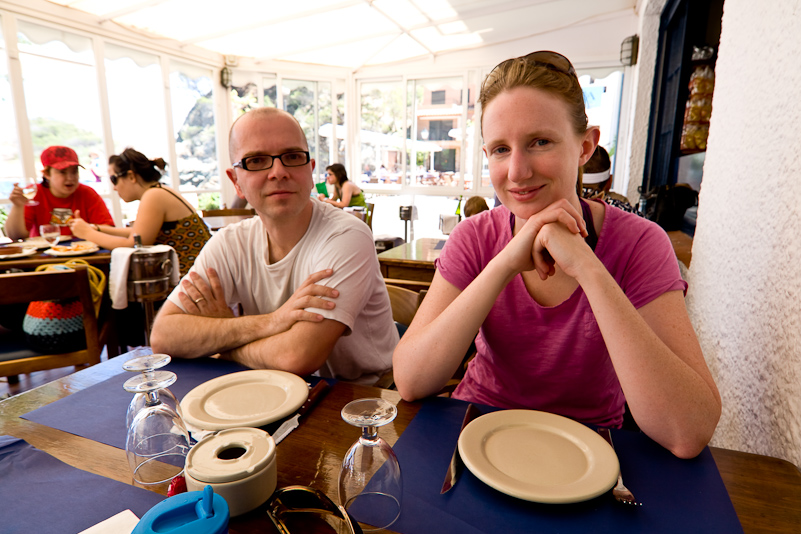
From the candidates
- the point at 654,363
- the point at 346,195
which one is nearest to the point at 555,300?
the point at 654,363

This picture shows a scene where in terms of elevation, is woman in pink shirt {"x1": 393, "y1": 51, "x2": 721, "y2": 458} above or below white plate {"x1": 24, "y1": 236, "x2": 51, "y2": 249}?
above

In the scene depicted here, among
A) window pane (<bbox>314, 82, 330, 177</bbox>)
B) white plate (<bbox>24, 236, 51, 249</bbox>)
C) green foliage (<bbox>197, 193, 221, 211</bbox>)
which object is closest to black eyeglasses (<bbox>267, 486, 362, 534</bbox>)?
white plate (<bbox>24, 236, 51, 249</bbox>)

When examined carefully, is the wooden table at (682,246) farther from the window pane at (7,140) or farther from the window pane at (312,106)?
the window pane at (312,106)

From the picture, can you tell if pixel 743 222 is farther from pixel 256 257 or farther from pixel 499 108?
pixel 256 257

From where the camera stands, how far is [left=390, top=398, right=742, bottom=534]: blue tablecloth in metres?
0.66

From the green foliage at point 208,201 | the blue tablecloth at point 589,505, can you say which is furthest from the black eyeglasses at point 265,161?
the green foliage at point 208,201

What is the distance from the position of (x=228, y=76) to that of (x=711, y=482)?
9.15 metres

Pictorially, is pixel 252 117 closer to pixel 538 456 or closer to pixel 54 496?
pixel 54 496

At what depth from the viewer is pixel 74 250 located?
115 inches

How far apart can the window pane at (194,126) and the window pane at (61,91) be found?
136 cm

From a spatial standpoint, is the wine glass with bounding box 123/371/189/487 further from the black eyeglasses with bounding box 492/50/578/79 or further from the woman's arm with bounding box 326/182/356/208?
the woman's arm with bounding box 326/182/356/208

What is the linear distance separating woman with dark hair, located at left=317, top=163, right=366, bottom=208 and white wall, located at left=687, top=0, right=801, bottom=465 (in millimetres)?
5573

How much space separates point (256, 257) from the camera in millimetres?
1689

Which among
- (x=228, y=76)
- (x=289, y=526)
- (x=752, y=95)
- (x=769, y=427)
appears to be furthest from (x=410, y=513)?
(x=228, y=76)
